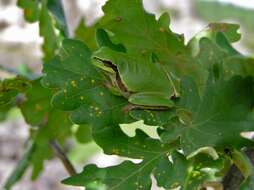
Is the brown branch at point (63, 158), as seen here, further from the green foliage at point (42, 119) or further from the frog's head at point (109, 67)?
the frog's head at point (109, 67)

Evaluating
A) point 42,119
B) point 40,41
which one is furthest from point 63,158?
point 40,41

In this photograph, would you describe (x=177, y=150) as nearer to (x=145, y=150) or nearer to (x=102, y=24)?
(x=145, y=150)

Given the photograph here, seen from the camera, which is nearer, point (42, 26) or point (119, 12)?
point (119, 12)

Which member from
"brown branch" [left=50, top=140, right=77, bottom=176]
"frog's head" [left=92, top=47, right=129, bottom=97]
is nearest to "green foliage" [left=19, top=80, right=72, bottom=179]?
"brown branch" [left=50, top=140, right=77, bottom=176]

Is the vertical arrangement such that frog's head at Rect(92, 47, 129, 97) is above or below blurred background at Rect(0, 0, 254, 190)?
above

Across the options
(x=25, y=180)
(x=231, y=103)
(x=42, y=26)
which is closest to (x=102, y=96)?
(x=231, y=103)

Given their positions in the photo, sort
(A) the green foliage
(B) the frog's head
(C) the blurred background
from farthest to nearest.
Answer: (C) the blurred background → (A) the green foliage → (B) the frog's head

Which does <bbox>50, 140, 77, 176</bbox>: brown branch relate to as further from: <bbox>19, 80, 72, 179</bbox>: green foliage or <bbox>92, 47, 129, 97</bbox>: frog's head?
<bbox>92, 47, 129, 97</bbox>: frog's head

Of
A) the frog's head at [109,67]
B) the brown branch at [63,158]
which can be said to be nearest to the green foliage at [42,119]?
the brown branch at [63,158]
